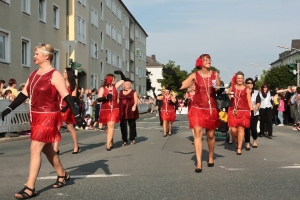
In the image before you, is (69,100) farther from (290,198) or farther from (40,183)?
(290,198)

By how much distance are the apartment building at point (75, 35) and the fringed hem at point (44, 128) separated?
529 inches

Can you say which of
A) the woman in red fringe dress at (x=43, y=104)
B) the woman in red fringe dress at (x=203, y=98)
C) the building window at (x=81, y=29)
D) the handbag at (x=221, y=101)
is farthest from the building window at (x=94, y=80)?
the woman in red fringe dress at (x=43, y=104)

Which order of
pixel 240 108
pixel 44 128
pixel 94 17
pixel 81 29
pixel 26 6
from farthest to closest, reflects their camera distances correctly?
pixel 94 17, pixel 81 29, pixel 26 6, pixel 240 108, pixel 44 128

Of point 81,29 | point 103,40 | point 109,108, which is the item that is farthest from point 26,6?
point 103,40

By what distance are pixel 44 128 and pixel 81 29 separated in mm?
35970

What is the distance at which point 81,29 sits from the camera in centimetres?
4106

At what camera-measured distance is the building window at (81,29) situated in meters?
40.0

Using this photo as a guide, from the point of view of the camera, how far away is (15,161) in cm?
963

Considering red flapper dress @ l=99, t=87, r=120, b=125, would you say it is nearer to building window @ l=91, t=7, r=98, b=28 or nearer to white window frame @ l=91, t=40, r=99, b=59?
white window frame @ l=91, t=40, r=99, b=59

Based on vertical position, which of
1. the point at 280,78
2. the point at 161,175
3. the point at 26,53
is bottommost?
the point at 161,175

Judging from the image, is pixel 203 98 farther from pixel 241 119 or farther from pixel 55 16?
pixel 55 16

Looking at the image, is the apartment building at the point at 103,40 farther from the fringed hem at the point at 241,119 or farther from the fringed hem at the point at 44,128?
the fringed hem at the point at 44,128

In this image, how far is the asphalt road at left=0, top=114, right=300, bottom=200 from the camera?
601 centimetres

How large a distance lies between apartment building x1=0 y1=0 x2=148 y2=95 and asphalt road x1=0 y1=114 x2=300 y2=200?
1007cm
